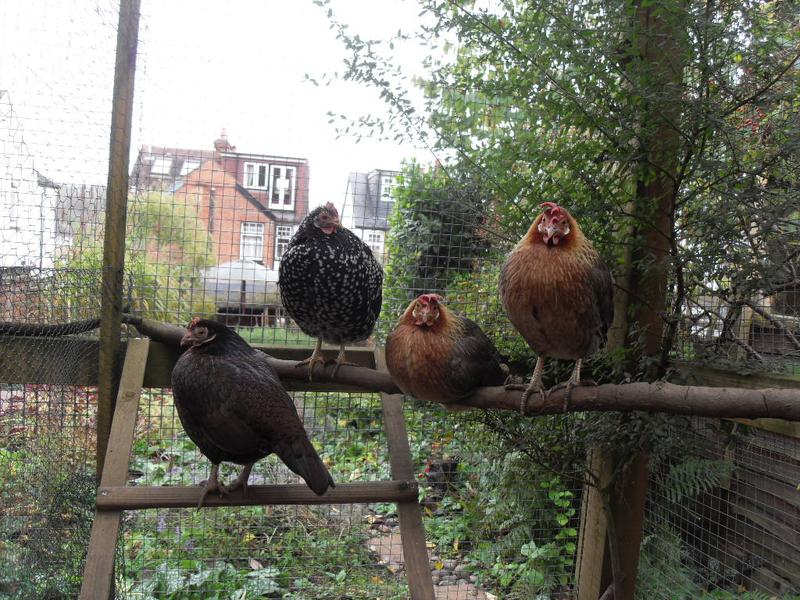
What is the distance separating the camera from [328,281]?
227 centimetres

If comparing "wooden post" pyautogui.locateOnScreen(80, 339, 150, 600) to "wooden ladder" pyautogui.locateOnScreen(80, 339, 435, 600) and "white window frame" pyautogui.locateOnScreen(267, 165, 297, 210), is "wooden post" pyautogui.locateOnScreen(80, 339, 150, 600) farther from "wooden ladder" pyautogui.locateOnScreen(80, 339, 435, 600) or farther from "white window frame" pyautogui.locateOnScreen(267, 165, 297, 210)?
"white window frame" pyautogui.locateOnScreen(267, 165, 297, 210)

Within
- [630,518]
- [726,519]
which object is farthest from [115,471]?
[726,519]

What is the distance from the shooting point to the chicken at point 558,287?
1.79 meters

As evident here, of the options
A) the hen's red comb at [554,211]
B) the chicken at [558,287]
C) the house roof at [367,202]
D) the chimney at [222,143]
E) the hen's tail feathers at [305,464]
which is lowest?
the hen's tail feathers at [305,464]

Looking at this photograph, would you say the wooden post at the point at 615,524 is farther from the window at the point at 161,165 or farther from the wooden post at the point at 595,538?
the window at the point at 161,165

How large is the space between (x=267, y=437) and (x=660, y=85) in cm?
169

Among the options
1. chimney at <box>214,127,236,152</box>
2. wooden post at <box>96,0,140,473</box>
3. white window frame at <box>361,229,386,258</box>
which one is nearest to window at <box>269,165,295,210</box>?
chimney at <box>214,127,236,152</box>

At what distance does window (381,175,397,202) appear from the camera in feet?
10.8

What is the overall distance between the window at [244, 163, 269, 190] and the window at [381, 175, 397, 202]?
66cm

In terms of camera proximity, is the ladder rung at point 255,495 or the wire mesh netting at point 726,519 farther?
the wire mesh netting at point 726,519

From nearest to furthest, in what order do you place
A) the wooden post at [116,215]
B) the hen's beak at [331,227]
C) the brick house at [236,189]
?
the wooden post at [116,215]
the hen's beak at [331,227]
the brick house at [236,189]

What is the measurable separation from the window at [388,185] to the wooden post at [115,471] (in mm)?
1538

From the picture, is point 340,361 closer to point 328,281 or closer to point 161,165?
point 328,281

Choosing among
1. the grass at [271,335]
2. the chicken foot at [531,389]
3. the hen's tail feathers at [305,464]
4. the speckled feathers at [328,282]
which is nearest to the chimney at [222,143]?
the speckled feathers at [328,282]
